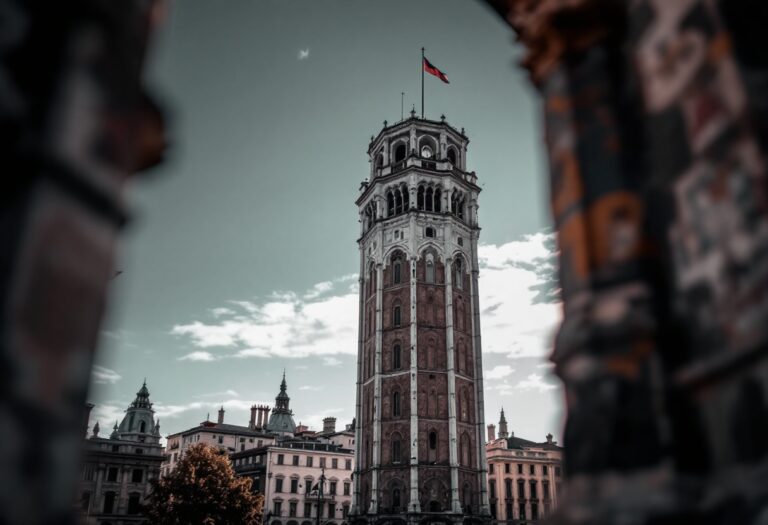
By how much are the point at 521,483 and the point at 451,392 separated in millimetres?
33128

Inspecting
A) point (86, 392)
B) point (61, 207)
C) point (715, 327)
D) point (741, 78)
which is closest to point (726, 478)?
point (715, 327)

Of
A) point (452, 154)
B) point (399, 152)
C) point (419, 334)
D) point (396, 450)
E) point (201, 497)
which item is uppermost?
point (452, 154)

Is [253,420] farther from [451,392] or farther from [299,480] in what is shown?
[451,392]

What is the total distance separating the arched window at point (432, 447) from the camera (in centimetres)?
5253

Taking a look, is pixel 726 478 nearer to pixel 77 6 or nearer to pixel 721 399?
pixel 721 399

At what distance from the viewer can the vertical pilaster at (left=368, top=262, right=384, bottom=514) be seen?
2071 inches

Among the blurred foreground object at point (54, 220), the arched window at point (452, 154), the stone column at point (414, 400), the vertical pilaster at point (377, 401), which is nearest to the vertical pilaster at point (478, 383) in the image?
the arched window at point (452, 154)

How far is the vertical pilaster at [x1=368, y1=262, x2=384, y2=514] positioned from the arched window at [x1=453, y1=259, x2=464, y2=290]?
688 cm

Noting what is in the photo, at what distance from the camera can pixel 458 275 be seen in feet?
199

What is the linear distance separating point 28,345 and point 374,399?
178 feet

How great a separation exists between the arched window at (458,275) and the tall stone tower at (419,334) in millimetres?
100

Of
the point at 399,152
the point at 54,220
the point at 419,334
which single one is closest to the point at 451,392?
the point at 419,334

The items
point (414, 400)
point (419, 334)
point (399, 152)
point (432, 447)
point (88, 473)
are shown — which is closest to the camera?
point (432, 447)

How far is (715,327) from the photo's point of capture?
4.23 metres
